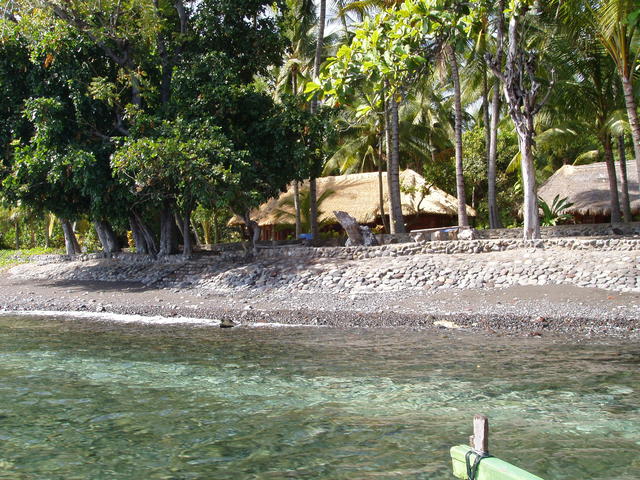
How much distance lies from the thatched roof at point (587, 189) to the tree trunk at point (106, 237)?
59.4 ft

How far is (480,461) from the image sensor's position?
144 inches

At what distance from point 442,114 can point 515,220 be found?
744cm

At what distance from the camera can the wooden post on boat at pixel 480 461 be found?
11.3 feet

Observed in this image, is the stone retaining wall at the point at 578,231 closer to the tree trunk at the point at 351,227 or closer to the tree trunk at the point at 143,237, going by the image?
the tree trunk at the point at 351,227

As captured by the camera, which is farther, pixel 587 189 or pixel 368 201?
pixel 368 201

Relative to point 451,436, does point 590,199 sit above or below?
above

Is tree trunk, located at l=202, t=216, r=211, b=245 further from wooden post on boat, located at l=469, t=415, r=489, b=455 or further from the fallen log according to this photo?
wooden post on boat, located at l=469, t=415, r=489, b=455

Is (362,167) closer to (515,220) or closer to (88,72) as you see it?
(515,220)

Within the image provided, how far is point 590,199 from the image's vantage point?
2505cm

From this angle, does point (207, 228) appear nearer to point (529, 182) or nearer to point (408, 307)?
point (529, 182)

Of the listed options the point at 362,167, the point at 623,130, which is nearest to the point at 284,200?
the point at 362,167

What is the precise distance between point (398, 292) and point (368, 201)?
A: 500 inches

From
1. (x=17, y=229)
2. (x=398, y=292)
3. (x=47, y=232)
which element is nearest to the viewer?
(x=398, y=292)

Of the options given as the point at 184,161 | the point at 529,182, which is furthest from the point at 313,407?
the point at 184,161
